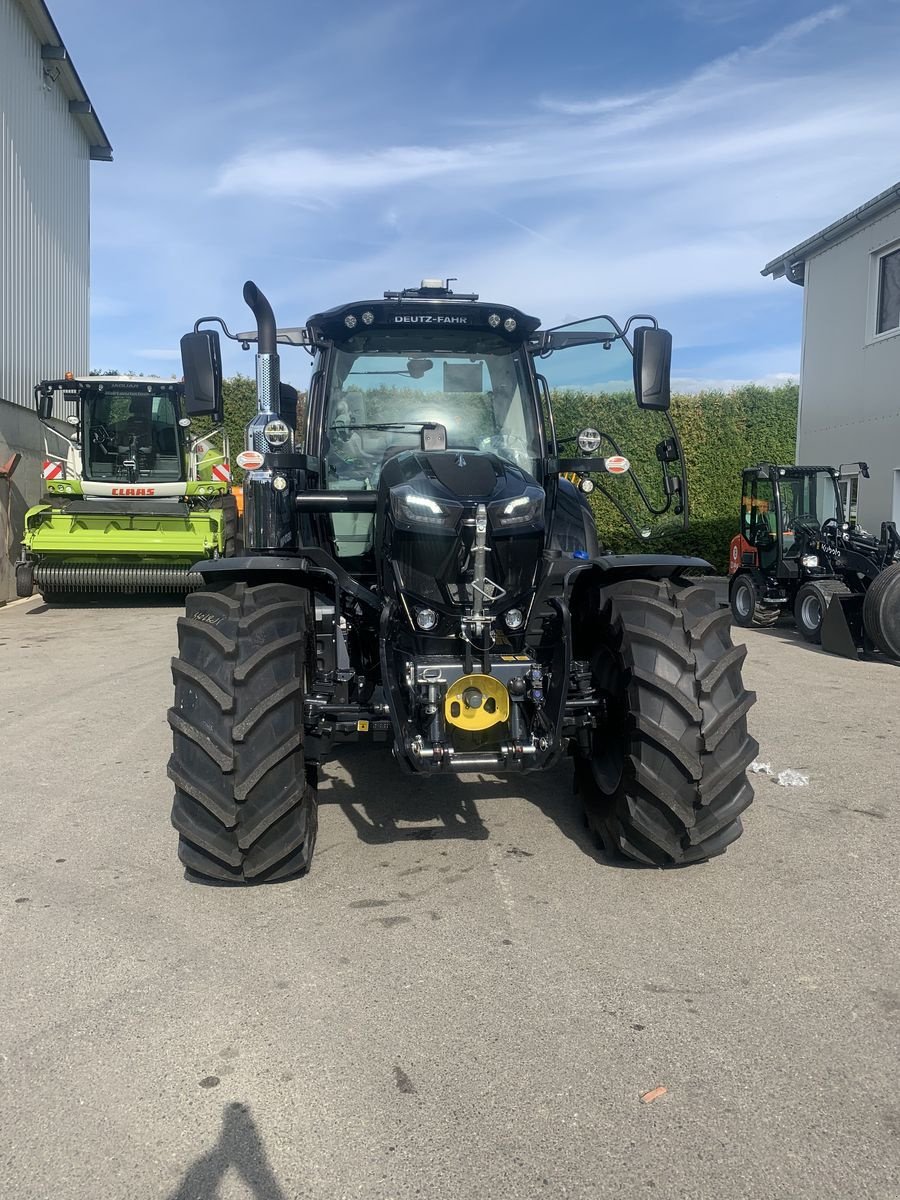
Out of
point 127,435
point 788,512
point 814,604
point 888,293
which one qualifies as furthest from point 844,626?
point 127,435

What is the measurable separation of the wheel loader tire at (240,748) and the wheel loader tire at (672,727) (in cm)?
122

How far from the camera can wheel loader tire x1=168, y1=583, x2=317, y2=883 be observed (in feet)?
11.0

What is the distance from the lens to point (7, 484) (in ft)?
42.9

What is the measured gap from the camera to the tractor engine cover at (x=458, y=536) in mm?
3660

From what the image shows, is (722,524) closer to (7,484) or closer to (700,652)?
(7,484)

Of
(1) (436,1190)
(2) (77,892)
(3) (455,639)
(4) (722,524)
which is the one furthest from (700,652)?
(4) (722,524)

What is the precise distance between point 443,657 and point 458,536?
1.55 ft

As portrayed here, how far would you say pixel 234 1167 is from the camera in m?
2.12

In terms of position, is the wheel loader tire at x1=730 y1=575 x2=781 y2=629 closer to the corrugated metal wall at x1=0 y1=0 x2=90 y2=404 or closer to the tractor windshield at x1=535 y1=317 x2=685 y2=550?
the tractor windshield at x1=535 y1=317 x2=685 y2=550

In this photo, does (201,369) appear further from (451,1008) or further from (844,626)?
(844,626)

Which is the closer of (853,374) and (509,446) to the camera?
(509,446)

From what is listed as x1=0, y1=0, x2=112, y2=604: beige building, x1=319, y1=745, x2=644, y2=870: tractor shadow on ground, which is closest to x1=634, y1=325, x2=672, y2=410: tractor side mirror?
x1=319, y1=745, x2=644, y2=870: tractor shadow on ground

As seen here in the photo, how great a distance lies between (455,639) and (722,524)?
15979 millimetres

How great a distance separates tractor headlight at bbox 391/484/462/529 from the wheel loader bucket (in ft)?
24.3
